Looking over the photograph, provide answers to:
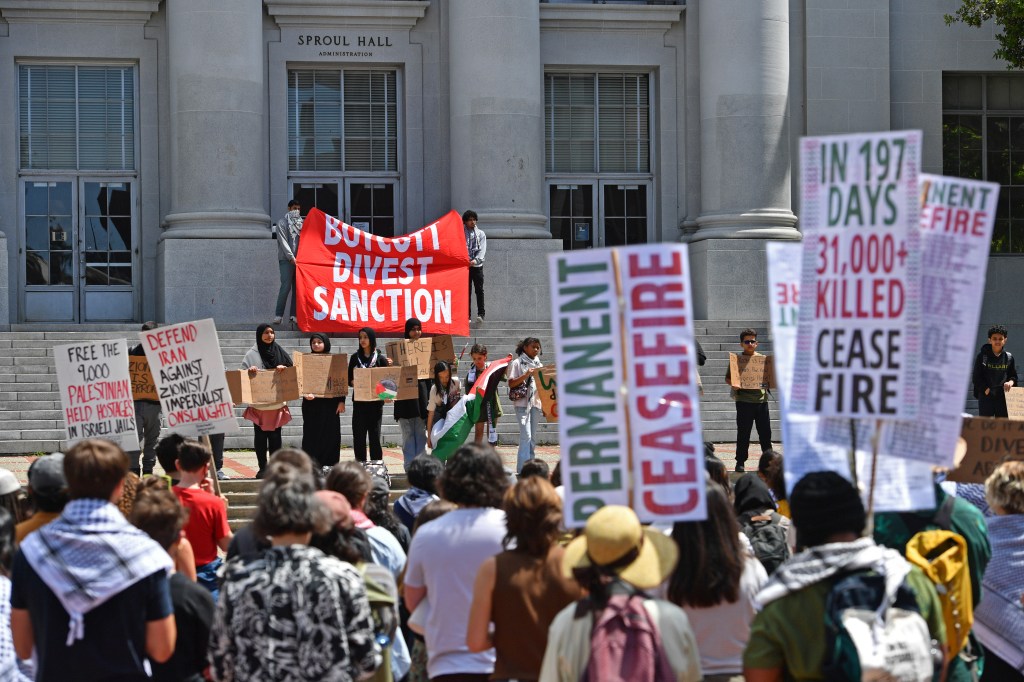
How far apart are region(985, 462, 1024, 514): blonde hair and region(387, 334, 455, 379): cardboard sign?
9.33 m

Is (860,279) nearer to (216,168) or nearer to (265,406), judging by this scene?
(265,406)

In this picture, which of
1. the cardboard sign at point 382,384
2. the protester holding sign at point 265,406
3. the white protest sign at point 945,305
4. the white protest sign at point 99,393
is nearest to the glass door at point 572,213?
the cardboard sign at point 382,384

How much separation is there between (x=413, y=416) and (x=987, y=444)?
829 centimetres

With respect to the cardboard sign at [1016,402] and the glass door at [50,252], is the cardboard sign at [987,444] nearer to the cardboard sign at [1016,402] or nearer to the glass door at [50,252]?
the cardboard sign at [1016,402]

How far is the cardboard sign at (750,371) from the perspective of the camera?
1689cm

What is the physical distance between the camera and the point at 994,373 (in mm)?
17688

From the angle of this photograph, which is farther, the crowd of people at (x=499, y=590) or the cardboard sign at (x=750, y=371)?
the cardboard sign at (x=750, y=371)

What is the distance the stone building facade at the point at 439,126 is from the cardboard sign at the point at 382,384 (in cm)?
918

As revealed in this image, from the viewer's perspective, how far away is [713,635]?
5766mm

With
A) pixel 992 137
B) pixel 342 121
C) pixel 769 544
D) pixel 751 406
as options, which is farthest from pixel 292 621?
pixel 992 137

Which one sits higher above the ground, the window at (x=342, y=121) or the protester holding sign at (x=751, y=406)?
the window at (x=342, y=121)

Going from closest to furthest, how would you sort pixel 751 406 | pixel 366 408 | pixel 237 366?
pixel 366 408 < pixel 751 406 < pixel 237 366

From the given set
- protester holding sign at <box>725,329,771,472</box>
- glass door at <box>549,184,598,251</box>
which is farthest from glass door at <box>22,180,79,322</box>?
protester holding sign at <box>725,329,771,472</box>

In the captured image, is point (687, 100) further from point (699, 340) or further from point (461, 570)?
point (461, 570)
